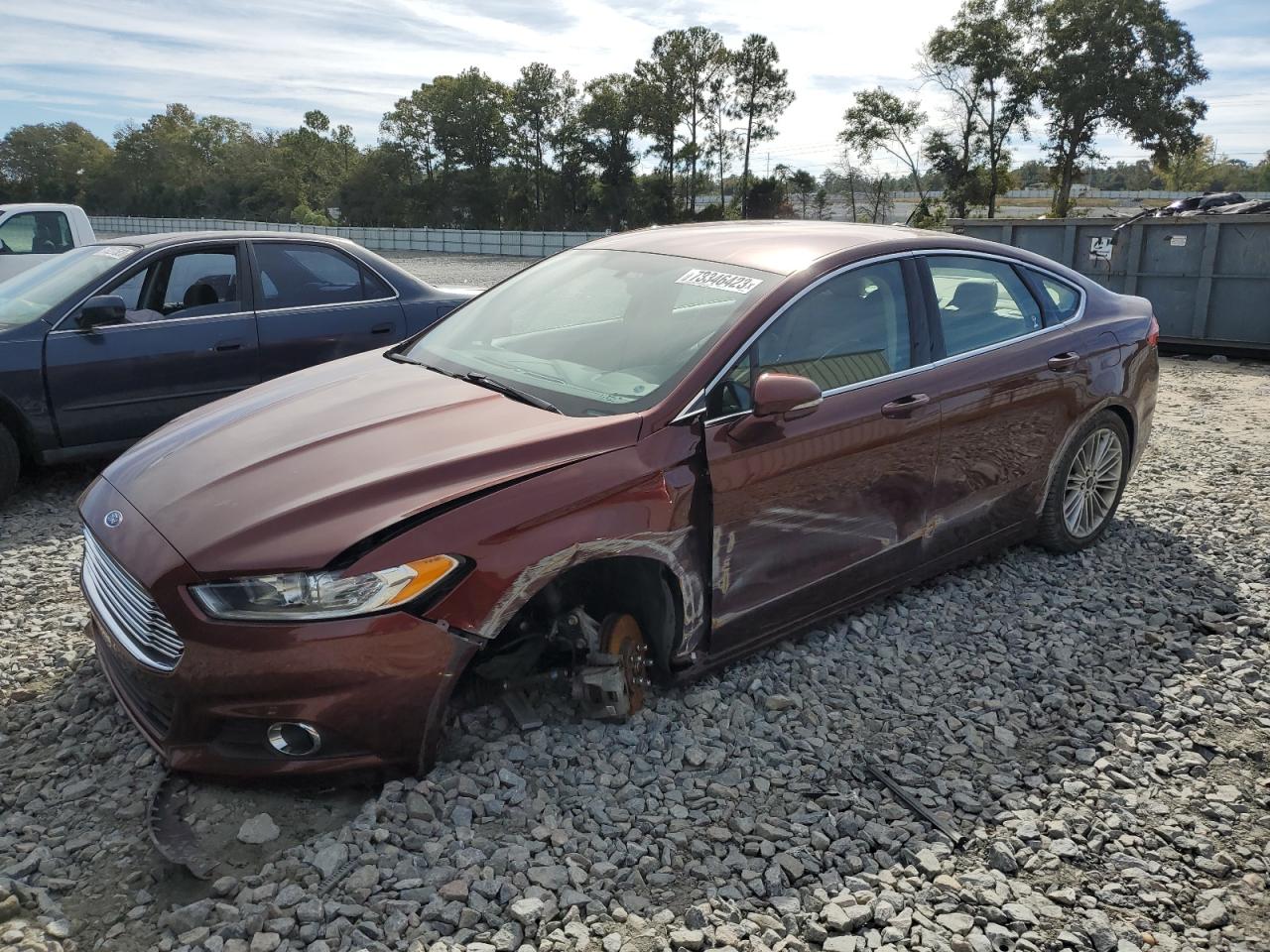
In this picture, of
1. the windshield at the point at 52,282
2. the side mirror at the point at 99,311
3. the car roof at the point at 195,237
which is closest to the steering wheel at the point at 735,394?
the car roof at the point at 195,237

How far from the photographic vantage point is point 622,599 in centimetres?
337

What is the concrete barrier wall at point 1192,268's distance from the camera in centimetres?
1167

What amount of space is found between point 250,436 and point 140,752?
42.9 inches

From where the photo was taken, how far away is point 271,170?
88125 millimetres

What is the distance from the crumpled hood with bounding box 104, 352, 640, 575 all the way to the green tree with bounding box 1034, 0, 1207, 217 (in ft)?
161

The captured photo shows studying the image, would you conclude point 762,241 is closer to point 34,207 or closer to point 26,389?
point 26,389

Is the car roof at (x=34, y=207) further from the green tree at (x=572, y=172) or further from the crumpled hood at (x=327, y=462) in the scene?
the green tree at (x=572, y=172)

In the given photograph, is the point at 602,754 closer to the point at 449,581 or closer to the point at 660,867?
the point at 660,867

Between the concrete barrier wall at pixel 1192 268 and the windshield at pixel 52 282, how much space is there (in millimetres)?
11414

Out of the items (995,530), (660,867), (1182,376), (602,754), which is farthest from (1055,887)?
(1182,376)

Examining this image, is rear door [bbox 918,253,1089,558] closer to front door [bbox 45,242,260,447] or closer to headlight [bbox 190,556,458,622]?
headlight [bbox 190,556,458,622]

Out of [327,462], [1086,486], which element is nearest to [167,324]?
[327,462]

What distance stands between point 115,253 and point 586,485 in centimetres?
496

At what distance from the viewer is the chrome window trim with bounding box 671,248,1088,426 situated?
10.8 feet
